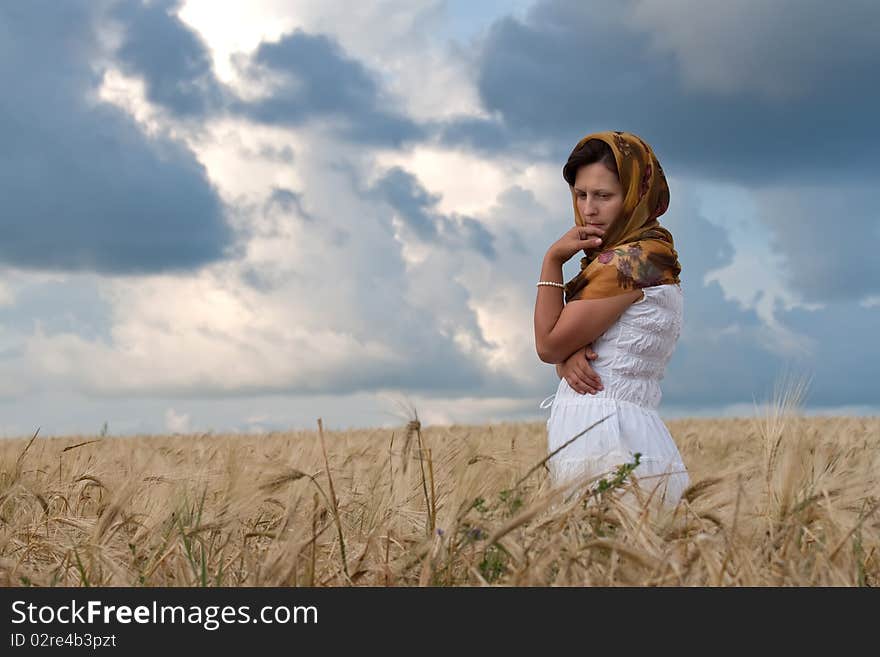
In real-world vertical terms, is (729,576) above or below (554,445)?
below

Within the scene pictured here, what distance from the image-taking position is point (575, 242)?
129 inches

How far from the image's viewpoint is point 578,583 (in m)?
2.04

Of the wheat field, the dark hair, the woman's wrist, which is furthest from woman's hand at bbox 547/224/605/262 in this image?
the wheat field

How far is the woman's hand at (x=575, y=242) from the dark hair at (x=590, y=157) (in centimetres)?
21

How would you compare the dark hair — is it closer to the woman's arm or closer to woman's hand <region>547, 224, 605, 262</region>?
woman's hand <region>547, 224, 605, 262</region>

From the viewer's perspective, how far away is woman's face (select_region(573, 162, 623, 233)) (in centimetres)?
329

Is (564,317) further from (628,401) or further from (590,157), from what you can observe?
(590,157)

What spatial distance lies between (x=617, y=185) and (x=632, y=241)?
0.66ft

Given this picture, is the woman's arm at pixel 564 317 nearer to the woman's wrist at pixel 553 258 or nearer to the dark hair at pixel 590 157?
the woman's wrist at pixel 553 258

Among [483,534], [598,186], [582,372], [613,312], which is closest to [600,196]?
[598,186]

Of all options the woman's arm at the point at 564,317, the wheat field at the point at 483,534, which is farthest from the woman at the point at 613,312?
the wheat field at the point at 483,534
